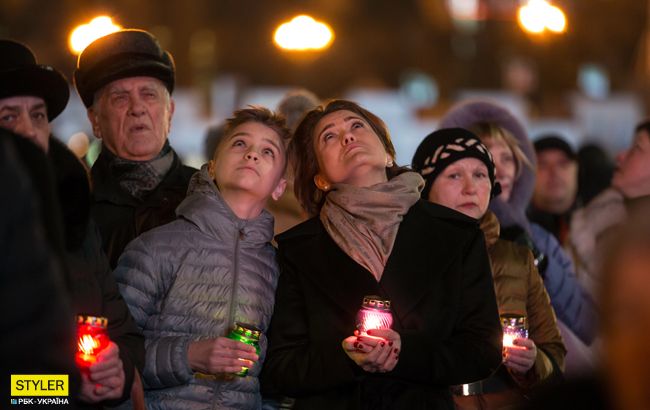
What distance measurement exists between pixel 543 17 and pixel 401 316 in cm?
972

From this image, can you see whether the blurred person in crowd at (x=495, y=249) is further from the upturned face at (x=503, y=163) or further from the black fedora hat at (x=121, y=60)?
the black fedora hat at (x=121, y=60)

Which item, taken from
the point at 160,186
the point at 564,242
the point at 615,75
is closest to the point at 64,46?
the point at 615,75

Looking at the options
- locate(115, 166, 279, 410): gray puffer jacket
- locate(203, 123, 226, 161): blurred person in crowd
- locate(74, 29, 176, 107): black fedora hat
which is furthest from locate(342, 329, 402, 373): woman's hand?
locate(203, 123, 226, 161): blurred person in crowd

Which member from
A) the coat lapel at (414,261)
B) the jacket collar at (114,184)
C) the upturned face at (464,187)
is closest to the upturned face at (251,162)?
the jacket collar at (114,184)

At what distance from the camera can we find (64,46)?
106 ft

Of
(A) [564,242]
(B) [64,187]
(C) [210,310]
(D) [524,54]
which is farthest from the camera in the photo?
(D) [524,54]

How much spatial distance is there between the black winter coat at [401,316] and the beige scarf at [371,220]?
0.13ft

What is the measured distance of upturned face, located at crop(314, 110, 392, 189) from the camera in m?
5.48

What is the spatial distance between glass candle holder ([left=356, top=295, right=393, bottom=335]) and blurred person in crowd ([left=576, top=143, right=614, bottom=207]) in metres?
6.33

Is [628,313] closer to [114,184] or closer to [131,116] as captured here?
[114,184]

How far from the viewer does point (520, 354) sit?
5516 mm

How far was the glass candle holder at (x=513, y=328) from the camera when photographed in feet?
18.0

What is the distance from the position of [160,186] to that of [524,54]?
33797mm

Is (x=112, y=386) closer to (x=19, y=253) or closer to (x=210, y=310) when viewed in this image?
(x=210, y=310)
